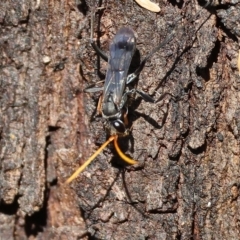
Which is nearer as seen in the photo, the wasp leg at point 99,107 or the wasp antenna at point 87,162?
the wasp antenna at point 87,162

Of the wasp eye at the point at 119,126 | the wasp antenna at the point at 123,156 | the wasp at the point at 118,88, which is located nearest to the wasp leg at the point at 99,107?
the wasp at the point at 118,88

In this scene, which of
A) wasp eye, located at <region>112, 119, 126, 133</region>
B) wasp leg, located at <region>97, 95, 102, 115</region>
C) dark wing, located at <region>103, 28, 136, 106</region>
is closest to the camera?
dark wing, located at <region>103, 28, 136, 106</region>

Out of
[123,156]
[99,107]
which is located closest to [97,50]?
[99,107]

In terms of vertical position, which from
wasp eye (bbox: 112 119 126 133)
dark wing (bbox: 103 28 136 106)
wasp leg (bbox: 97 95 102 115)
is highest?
dark wing (bbox: 103 28 136 106)

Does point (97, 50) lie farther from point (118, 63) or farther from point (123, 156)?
point (123, 156)

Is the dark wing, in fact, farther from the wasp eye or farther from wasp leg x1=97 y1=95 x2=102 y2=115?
the wasp eye

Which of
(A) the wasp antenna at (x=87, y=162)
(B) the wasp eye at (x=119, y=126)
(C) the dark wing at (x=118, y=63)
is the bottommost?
(A) the wasp antenna at (x=87, y=162)

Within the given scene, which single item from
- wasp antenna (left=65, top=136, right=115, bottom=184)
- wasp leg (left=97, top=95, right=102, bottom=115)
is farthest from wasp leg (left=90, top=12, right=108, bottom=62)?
wasp antenna (left=65, top=136, right=115, bottom=184)

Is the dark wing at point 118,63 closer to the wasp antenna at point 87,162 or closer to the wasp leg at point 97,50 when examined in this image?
the wasp leg at point 97,50
